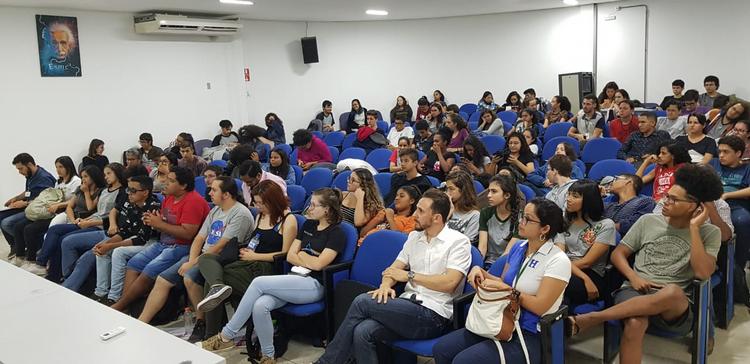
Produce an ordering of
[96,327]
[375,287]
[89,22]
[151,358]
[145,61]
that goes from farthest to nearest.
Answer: [145,61] → [89,22] → [375,287] → [96,327] → [151,358]

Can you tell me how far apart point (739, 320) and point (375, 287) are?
2346mm

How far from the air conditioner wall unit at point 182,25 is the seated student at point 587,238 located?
25.7ft

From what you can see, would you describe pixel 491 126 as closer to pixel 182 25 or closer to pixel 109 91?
pixel 182 25

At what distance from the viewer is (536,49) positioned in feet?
40.5

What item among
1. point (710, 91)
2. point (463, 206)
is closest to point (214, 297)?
point (463, 206)

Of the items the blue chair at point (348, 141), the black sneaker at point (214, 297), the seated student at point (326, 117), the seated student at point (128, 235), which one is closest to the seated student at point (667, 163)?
the black sneaker at point (214, 297)

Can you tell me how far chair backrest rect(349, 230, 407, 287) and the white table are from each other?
1470 mm

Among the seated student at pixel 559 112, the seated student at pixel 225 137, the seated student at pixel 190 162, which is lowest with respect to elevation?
the seated student at pixel 190 162

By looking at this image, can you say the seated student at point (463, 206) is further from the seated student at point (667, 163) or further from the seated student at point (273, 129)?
the seated student at point (273, 129)

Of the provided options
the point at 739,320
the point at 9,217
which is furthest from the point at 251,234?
the point at 9,217

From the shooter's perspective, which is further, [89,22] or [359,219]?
[89,22]

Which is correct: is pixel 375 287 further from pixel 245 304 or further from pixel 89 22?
pixel 89 22

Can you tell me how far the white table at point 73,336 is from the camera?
2219 millimetres

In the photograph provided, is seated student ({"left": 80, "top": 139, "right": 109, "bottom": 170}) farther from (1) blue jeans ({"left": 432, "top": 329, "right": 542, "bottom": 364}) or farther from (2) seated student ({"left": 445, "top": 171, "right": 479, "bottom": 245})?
(1) blue jeans ({"left": 432, "top": 329, "right": 542, "bottom": 364})
